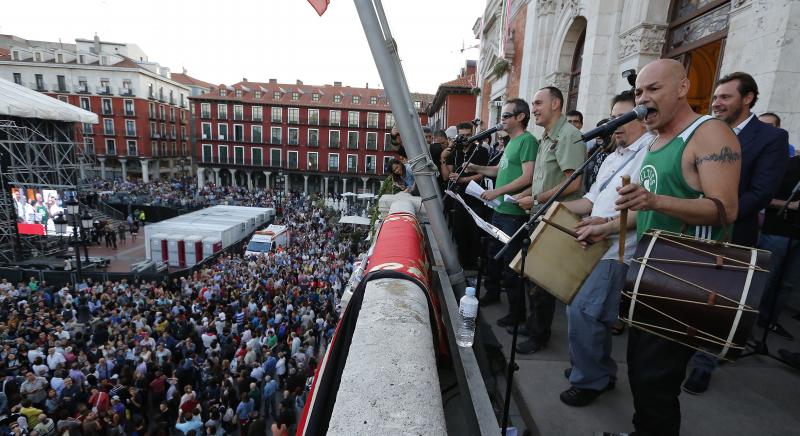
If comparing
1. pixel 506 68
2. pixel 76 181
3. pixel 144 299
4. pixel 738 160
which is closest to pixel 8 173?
pixel 76 181

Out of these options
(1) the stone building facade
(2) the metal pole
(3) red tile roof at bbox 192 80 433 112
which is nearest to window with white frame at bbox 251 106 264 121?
(3) red tile roof at bbox 192 80 433 112

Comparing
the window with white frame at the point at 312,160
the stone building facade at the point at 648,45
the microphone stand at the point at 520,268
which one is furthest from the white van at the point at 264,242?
the window with white frame at the point at 312,160

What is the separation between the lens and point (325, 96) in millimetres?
49875

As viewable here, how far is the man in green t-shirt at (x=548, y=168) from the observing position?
286 centimetres

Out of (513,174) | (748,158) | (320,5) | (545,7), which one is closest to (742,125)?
(748,158)

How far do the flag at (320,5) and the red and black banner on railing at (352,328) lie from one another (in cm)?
212

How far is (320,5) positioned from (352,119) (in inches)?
1822

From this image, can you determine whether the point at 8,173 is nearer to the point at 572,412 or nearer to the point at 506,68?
the point at 506,68

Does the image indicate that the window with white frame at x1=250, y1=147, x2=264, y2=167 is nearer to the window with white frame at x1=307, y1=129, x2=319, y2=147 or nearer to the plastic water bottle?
the window with white frame at x1=307, y1=129, x2=319, y2=147

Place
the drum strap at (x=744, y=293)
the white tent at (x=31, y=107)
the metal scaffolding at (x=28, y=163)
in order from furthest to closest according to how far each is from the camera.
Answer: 1. the white tent at (x=31, y=107)
2. the metal scaffolding at (x=28, y=163)
3. the drum strap at (x=744, y=293)

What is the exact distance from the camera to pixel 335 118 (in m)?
48.3

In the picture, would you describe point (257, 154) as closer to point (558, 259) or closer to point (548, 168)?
point (548, 168)

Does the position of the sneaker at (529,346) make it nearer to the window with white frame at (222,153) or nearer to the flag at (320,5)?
the flag at (320,5)

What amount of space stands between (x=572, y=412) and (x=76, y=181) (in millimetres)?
36879
